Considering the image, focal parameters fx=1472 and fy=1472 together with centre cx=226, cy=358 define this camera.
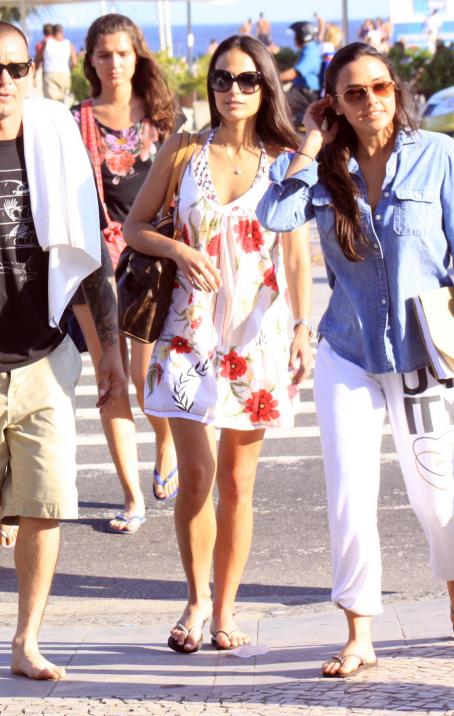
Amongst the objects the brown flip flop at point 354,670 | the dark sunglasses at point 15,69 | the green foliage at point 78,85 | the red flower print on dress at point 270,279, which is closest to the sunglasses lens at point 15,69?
the dark sunglasses at point 15,69

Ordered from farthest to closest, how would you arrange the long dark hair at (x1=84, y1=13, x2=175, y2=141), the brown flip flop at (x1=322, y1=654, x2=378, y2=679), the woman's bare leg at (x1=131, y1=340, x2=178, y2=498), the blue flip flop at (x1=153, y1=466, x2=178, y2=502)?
the blue flip flop at (x1=153, y1=466, x2=178, y2=502)
the long dark hair at (x1=84, y1=13, x2=175, y2=141)
the woman's bare leg at (x1=131, y1=340, x2=178, y2=498)
the brown flip flop at (x1=322, y1=654, x2=378, y2=679)

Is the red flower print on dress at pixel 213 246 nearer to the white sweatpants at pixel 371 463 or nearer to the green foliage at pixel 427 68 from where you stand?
the white sweatpants at pixel 371 463

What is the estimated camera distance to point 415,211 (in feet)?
14.4

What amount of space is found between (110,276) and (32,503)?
82 centimetres

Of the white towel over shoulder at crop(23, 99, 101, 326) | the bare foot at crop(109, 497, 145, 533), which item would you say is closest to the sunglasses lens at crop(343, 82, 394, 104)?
the white towel over shoulder at crop(23, 99, 101, 326)

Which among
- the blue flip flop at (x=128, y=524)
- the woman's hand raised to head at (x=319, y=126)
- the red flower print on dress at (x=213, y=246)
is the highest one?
the woman's hand raised to head at (x=319, y=126)

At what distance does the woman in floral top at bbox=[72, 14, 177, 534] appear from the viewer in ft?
23.5

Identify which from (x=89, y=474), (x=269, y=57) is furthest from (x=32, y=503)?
(x=89, y=474)

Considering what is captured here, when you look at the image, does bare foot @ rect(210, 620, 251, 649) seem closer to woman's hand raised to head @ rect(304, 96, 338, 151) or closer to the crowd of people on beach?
the crowd of people on beach

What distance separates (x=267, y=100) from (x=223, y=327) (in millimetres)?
815

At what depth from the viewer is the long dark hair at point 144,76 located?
721 cm

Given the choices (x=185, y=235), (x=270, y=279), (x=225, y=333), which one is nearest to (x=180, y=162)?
(x=185, y=235)

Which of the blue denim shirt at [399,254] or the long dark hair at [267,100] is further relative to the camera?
the long dark hair at [267,100]

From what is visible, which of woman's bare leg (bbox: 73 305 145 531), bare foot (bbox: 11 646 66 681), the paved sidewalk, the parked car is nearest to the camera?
the paved sidewalk
